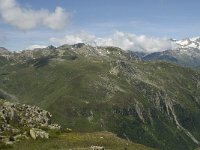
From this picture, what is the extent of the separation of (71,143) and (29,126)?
21916 mm

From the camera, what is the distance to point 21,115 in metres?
113

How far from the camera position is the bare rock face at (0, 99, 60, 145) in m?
92.0

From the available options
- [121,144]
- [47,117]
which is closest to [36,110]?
[47,117]

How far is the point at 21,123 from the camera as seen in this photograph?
4205 inches

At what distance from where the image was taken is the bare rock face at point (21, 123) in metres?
92.0

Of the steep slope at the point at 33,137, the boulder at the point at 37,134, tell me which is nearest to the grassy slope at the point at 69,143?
the steep slope at the point at 33,137

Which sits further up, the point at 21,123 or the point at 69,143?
the point at 21,123

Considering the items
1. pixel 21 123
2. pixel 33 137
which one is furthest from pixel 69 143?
pixel 21 123

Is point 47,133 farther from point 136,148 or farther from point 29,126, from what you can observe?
point 136,148

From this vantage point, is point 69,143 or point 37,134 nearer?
point 69,143

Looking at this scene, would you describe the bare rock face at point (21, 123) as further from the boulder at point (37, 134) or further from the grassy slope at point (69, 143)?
the grassy slope at point (69, 143)

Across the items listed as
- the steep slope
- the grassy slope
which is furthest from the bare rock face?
the grassy slope

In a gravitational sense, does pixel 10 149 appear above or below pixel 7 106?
below

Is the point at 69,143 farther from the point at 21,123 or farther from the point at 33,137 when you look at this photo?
the point at 21,123
